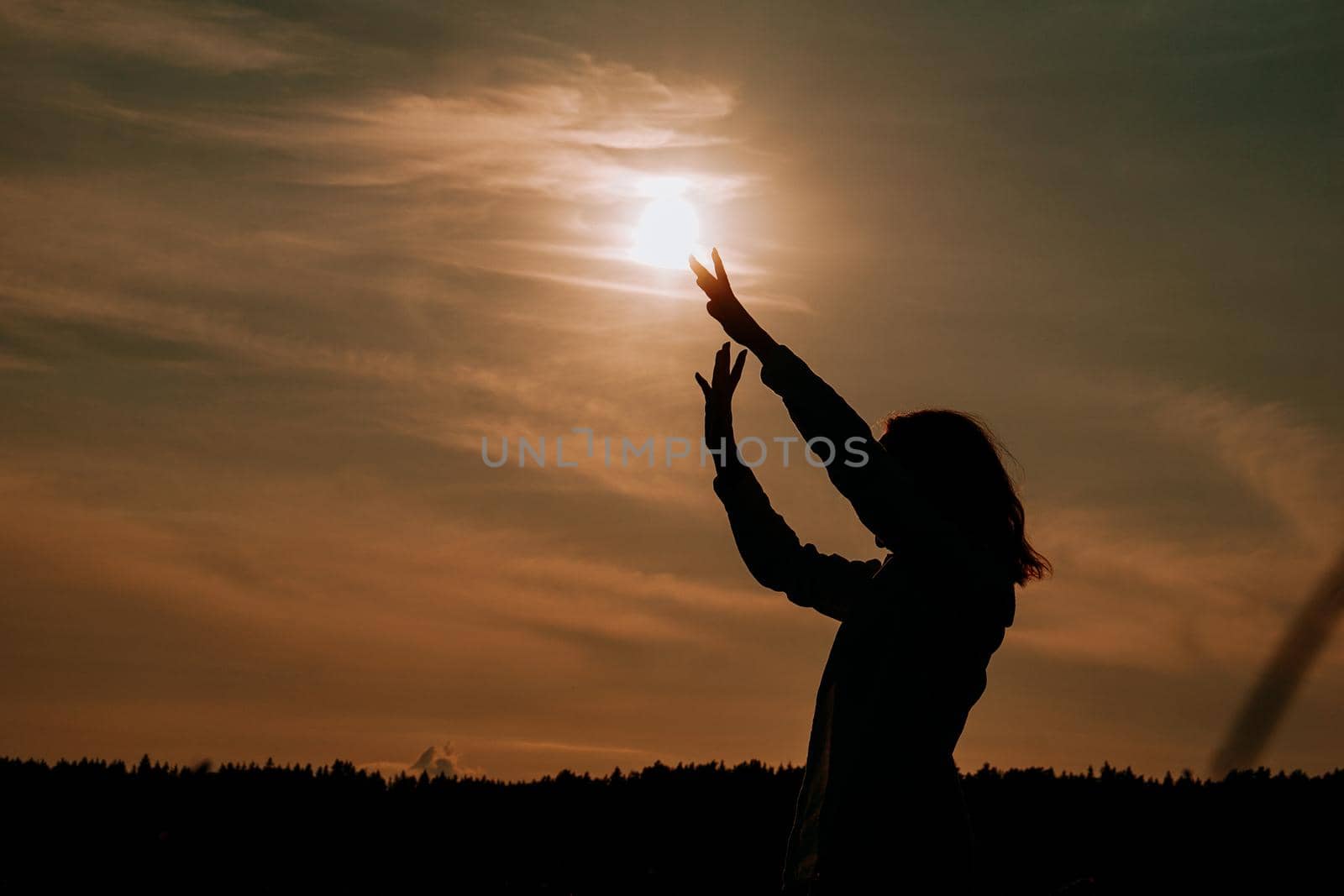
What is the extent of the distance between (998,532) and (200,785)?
9.17 meters

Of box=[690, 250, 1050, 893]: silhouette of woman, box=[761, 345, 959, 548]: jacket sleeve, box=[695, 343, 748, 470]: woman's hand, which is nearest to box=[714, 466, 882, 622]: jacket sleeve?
box=[695, 343, 748, 470]: woman's hand

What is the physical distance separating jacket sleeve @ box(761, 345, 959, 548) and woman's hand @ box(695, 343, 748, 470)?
4.20ft

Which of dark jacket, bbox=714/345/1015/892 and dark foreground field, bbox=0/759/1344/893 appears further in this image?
dark foreground field, bbox=0/759/1344/893

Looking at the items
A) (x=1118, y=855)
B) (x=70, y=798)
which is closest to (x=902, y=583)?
(x=1118, y=855)

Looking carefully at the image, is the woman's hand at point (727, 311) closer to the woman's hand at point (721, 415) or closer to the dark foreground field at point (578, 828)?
the woman's hand at point (721, 415)

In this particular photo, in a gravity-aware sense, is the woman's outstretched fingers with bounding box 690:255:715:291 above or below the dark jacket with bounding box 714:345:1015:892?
above

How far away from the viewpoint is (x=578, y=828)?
11.4m

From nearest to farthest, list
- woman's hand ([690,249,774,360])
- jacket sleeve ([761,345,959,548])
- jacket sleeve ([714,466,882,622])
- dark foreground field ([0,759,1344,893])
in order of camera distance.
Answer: jacket sleeve ([761,345,959,548])
woman's hand ([690,249,774,360])
jacket sleeve ([714,466,882,622])
dark foreground field ([0,759,1344,893])

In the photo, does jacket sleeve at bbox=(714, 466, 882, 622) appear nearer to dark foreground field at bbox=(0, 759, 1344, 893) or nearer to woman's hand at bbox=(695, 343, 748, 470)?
woman's hand at bbox=(695, 343, 748, 470)

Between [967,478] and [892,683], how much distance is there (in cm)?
76

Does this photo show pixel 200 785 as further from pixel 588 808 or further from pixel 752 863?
pixel 752 863

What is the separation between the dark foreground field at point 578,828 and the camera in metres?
10.0

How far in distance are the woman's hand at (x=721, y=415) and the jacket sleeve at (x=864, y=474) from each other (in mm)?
1280

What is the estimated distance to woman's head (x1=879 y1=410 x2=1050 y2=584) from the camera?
4.49 metres
